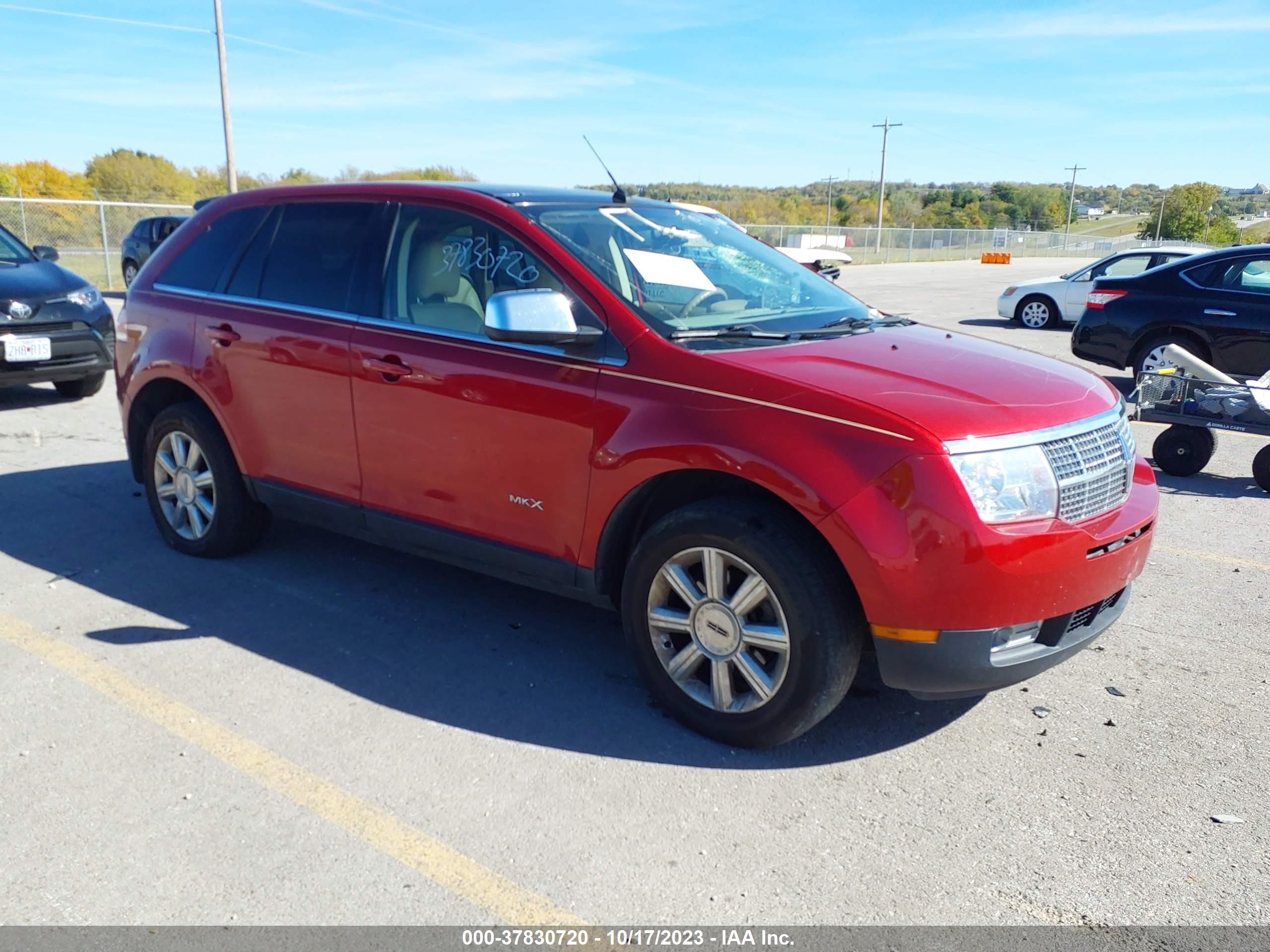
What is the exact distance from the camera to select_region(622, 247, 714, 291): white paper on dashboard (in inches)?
161

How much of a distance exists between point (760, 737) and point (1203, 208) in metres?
99.4

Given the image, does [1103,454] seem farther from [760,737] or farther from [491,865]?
→ [491,865]

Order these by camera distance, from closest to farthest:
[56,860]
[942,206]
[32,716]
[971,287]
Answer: [56,860] < [32,716] < [971,287] < [942,206]

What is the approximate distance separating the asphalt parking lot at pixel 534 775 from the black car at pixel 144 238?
A: 1675cm

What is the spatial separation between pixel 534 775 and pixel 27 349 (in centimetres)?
754

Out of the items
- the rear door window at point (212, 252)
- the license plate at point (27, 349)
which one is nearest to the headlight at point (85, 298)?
the license plate at point (27, 349)

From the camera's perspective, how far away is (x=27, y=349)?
882cm

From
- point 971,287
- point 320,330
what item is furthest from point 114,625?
point 971,287

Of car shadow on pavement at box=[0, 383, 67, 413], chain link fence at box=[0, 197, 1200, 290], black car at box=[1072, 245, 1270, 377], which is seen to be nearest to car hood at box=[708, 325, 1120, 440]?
black car at box=[1072, 245, 1270, 377]

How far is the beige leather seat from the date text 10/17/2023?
228cm

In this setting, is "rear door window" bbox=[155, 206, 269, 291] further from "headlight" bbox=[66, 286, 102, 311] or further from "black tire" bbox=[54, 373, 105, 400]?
"black tire" bbox=[54, 373, 105, 400]

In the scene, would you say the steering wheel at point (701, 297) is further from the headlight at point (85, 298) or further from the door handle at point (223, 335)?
the headlight at point (85, 298)

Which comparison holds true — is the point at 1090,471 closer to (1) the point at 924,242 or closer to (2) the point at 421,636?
(2) the point at 421,636

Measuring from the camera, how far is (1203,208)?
87625mm
